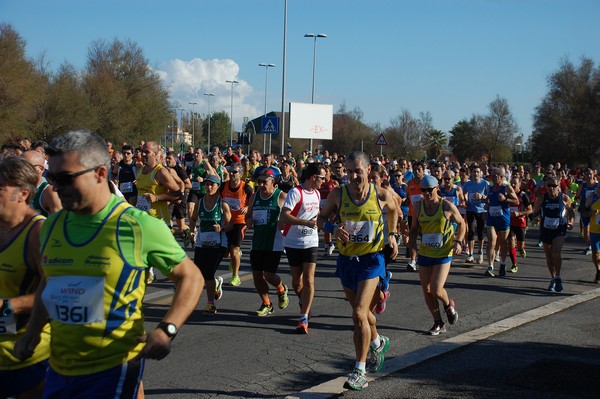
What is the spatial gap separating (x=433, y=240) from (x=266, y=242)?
83.2 inches

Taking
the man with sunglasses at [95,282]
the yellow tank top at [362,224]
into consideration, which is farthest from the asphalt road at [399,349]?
the man with sunglasses at [95,282]

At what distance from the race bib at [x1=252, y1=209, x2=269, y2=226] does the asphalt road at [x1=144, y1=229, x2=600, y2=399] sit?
117 cm

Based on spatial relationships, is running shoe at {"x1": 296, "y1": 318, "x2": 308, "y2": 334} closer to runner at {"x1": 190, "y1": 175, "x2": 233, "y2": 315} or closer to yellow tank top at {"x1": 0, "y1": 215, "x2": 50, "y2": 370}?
runner at {"x1": 190, "y1": 175, "x2": 233, "y2": 315}

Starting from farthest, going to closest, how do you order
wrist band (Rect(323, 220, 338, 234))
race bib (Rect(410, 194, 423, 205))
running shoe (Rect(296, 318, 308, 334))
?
race bib (Rect(410, 194, 423, 205))
running shoe (Rect(296, 318, 308, 334))
wrist band (Rect(323, 220, 338, 234))

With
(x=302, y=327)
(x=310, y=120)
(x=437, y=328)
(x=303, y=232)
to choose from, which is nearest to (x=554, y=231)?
(x=437, y=328)

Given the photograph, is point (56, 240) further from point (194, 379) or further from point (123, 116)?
point (123, 116)

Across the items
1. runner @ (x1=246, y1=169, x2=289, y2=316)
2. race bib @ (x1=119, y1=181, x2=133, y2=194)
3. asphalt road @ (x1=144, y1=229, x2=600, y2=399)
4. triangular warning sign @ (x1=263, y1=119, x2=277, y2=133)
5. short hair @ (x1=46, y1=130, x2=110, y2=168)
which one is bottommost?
asphalt road @ (x1=144, y1=229, x2=600, y2=399)

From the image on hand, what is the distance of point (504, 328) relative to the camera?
8406mm

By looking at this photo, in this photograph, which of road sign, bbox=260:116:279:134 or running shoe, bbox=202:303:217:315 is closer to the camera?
running shoe, bbox=202:303:217:315

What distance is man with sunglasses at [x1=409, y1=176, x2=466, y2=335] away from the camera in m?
8.27

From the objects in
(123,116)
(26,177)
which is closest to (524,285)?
(26,177)

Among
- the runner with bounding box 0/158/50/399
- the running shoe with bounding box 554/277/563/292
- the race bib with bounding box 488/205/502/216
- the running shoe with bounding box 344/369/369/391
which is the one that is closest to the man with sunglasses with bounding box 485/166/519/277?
the race bib with bounding box 488/205/502/216

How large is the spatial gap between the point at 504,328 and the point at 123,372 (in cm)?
621

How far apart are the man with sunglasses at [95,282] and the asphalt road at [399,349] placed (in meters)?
2.72
